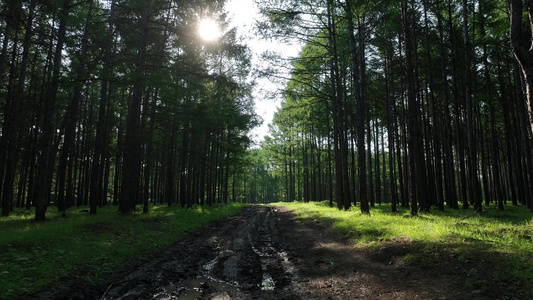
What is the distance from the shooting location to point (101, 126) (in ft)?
46.1

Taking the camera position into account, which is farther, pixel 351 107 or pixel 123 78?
pixel 351 107

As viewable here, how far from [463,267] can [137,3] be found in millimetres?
15816

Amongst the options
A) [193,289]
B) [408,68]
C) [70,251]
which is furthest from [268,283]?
[408,68]

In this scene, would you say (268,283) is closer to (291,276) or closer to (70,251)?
(291,276)

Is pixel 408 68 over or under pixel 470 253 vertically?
over

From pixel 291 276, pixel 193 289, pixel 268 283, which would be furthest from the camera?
pixel 291 276

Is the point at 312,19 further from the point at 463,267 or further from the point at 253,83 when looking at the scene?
the point at 463,267

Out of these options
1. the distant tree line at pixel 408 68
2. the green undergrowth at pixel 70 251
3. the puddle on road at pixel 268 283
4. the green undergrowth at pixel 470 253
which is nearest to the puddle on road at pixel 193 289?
the puddle on road at pixel 268 283

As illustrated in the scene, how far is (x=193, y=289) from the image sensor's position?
501cm

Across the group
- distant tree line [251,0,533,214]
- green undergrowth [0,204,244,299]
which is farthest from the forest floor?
distant tree line [251,0,533,214]

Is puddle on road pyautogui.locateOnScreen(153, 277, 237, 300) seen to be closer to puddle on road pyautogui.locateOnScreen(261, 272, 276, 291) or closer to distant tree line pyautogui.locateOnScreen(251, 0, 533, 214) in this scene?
puddle on road pyautogui.locateOnScreen(261, 272, 276, 291)

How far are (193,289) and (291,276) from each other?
2.12 meters

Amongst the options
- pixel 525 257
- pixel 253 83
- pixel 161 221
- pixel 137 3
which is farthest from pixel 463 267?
pixel 137 3

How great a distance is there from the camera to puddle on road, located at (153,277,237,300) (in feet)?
15.4
